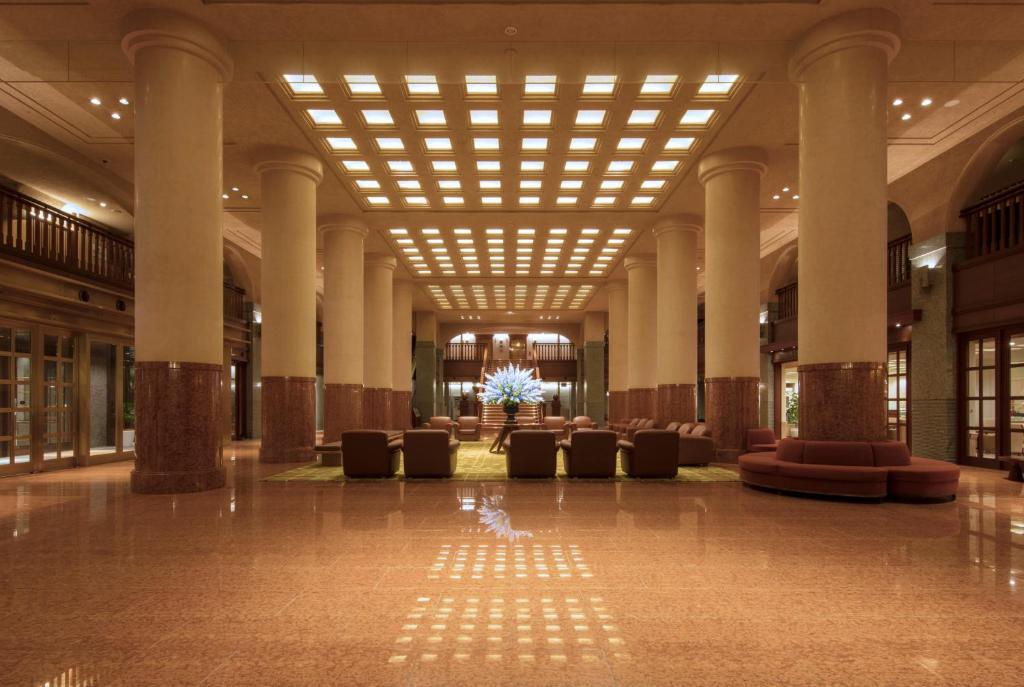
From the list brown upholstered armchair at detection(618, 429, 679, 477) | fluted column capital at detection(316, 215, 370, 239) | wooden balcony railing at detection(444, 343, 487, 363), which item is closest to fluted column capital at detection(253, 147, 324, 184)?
fluted column capital at detection(316, 215, 370, 239)

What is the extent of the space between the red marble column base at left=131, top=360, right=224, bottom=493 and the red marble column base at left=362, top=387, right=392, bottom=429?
10.9m

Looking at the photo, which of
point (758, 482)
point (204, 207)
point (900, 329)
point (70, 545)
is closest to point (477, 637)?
point (70, 545)

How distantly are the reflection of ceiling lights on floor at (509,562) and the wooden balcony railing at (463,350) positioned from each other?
105ft

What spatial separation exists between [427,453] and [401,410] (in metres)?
13.7

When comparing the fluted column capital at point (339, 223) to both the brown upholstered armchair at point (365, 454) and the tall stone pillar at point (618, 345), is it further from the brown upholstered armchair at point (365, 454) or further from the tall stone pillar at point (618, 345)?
the tall stone pillar at point (618, 345)

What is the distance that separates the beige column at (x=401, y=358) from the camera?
75.3 feet

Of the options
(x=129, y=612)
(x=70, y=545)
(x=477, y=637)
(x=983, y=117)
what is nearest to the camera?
(x=477, y=637)

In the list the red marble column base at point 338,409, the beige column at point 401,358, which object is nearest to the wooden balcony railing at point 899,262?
the red marble column base at point 338,409

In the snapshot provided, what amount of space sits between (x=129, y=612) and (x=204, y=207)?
19.5 feet

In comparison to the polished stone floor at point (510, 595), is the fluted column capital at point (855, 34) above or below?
above

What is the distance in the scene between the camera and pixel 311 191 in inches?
500

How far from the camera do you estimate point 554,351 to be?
37.6 m

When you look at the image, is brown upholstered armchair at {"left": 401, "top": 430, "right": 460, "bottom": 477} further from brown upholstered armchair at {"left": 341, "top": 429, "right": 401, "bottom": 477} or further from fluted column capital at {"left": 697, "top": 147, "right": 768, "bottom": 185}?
fluted column capital at {"left": 697, "top": 147, "right": 768, "bottom": 185}

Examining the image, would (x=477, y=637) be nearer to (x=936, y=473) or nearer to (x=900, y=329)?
(x=936, y=473)
